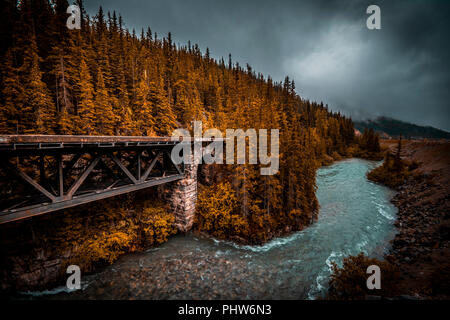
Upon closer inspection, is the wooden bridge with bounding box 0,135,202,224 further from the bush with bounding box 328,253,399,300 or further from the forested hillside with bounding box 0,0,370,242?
the bush with bounding box 328,253,399,300

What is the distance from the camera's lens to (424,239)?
1255 centimetres

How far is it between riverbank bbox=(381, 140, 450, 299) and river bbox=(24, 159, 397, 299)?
56.0 inches

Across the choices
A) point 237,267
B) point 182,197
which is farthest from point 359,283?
point 182,197

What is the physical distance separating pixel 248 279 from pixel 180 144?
35.4ft

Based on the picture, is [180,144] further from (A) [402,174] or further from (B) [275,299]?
(A) [402,174]

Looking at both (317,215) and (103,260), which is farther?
(317,215)

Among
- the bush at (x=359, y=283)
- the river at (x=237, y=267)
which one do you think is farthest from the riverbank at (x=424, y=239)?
the river at (x=237, y=267)

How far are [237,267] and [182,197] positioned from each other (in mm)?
6946

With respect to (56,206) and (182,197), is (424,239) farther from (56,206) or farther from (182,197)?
(56,206)

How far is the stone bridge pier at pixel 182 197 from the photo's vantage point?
14.0 meters

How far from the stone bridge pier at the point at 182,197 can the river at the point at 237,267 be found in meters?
1.30

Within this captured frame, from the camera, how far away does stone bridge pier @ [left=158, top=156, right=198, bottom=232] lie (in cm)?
1405

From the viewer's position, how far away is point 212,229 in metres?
14.4
